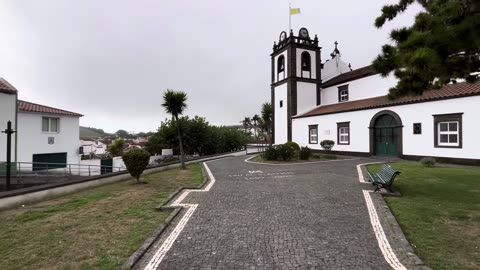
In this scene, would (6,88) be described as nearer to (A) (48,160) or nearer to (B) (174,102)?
(A) (48,160)

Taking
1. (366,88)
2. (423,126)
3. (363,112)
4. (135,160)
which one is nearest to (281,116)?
(366,88)

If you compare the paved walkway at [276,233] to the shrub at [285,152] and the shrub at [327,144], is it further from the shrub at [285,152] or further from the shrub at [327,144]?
the shrub at [327,144]

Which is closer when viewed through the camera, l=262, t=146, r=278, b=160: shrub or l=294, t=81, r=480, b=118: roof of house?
l=294, t=81, r=480, b=118: roof of house

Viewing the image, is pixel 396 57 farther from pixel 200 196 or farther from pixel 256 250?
pixel 200 196

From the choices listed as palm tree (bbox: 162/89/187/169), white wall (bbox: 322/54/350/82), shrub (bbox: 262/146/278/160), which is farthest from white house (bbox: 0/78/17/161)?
white wall (bbox: 322/54/350/82)

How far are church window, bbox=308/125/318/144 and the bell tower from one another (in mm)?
2635

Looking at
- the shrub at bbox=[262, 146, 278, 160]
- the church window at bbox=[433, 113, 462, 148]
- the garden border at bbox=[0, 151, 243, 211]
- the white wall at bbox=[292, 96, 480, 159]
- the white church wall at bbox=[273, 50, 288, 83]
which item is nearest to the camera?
the garden border at bbox=[0, 151, 243, 211]

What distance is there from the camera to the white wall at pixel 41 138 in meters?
20.4

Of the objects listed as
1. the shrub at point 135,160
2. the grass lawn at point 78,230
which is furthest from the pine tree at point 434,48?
the shrub at point 135,160

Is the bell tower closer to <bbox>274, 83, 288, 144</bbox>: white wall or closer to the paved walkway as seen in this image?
<bbox>274, 83, 288, 144</bbox>: white wall

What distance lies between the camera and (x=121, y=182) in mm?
11812

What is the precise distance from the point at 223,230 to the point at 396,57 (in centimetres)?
450

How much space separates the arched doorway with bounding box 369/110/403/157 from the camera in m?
18.6

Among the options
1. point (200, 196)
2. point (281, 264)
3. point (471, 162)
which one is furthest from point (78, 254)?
point (471, 162)
